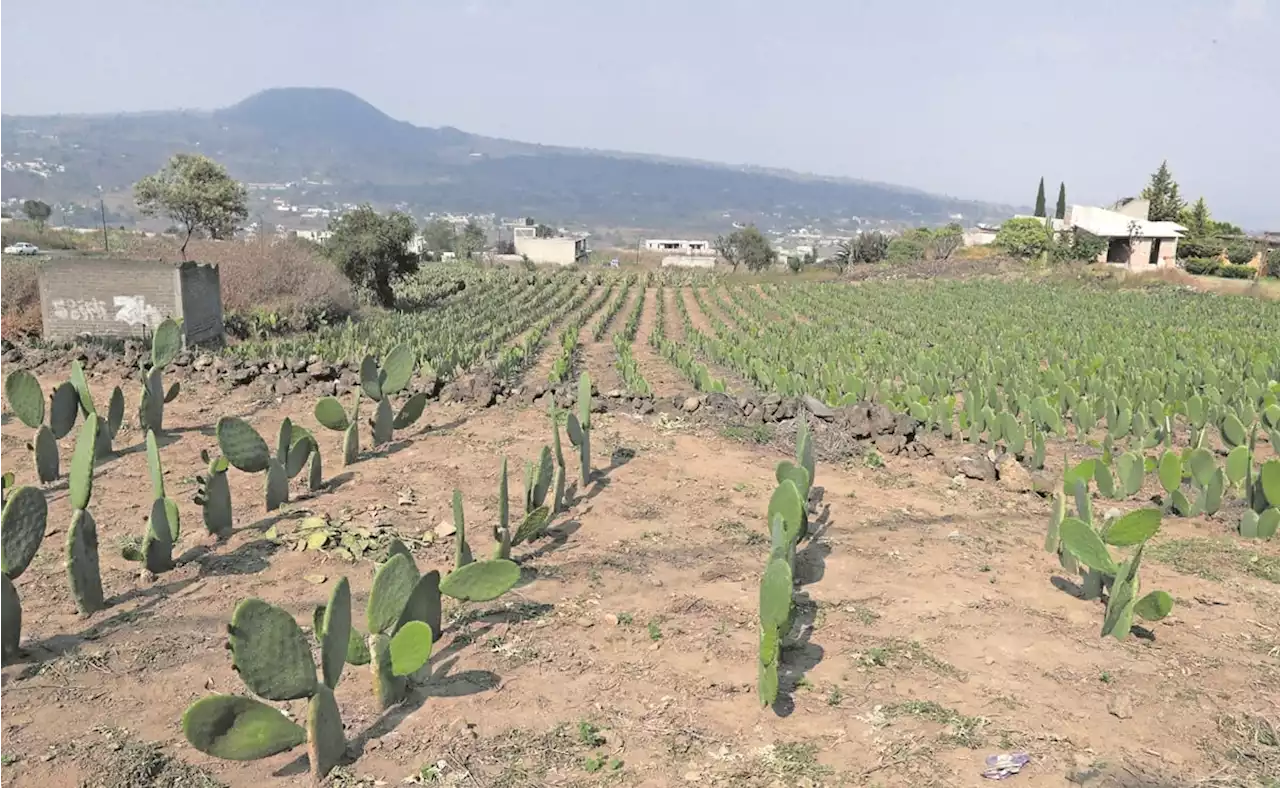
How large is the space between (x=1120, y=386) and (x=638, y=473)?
218 inches

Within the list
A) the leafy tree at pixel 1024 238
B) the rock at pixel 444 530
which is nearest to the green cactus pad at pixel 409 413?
the rock at pixel 444 530

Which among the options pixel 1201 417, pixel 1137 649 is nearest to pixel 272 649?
pixel 1137 649

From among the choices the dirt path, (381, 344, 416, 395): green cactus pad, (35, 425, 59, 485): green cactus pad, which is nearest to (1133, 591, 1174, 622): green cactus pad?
(381, 344, 416, 395): green cactus pad

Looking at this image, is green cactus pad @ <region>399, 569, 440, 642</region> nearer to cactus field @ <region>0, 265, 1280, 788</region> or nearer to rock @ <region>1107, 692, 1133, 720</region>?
cactus field @ <region>0, 265, 1280, 788</region>

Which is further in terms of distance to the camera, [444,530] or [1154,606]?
[444,530]

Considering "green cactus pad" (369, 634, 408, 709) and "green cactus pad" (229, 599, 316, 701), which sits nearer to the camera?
"green cactus pad" (229, 599, 316, 701)

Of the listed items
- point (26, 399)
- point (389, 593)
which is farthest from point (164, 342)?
point (389, 593)

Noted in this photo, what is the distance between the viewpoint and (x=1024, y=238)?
42.1m

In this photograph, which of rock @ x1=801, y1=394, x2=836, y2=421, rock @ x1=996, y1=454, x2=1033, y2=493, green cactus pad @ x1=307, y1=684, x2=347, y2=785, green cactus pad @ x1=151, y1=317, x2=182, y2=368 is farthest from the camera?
rock @ x1=801, y1=394, x2=836, y2=421

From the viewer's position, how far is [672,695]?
3.23 meters

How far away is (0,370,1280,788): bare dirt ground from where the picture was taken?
9.21 ft

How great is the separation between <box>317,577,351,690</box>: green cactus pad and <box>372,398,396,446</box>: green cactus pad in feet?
12.3

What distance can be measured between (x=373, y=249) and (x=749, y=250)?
34178mm

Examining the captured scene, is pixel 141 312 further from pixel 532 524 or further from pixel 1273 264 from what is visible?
pixel 1273 264
